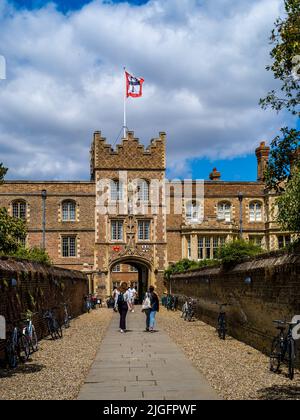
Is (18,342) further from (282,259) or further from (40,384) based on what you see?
(282,259)

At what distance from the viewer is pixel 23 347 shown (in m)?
13.5

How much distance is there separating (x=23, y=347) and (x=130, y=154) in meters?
37.4

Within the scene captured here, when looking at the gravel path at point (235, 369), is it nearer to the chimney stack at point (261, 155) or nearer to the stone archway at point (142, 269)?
the stone archway at point (142, 269)

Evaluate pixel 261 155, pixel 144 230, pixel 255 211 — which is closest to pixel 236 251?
pixel 144 230

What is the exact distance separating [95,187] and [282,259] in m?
37.2

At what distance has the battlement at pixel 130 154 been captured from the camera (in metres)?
49.7

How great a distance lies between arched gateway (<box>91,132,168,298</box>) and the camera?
49062 millimetres

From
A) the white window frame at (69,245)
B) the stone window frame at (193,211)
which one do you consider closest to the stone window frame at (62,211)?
the white window frame at (69,245)

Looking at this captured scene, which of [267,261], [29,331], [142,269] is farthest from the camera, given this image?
[142,269]

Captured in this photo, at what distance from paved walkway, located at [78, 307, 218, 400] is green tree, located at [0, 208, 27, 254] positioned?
10.2 feet

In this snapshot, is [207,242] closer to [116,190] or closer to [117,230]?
[117,230]

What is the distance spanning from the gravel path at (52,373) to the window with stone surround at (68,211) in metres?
31.4

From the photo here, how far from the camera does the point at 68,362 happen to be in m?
13.5
